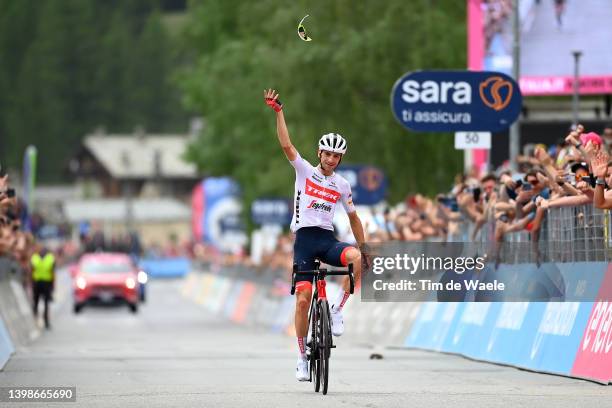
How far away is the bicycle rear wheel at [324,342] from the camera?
1420 centimetres

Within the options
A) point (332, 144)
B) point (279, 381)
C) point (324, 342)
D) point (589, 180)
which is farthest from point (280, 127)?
point (589, 180)

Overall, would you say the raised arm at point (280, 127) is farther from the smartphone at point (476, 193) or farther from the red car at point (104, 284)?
the red car at point (104, 284)

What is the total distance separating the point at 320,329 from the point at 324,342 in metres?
0.14

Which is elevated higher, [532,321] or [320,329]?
[320,329]

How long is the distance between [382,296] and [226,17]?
1766 inches

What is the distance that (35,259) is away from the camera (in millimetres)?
37500

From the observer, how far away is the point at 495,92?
2523cm

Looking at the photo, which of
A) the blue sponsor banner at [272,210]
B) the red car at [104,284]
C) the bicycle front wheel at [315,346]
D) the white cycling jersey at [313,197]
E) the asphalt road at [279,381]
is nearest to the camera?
the asphalt road at [279,381]

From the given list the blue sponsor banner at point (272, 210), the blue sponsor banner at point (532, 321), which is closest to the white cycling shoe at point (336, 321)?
the blue sponsor banner at point (532, 321)

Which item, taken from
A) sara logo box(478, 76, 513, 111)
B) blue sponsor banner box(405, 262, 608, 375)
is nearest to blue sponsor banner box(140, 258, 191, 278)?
sara logo box(478, 76, 513, 111)

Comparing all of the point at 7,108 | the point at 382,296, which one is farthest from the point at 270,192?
the point at 7,108

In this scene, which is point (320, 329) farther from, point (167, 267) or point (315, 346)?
point (167, 267)

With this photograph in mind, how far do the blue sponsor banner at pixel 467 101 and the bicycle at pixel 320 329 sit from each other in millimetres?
10782

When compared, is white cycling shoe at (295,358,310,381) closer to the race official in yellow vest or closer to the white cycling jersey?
the white cycling jersey
